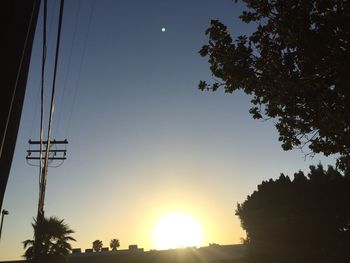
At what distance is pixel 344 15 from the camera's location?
11.7 metres

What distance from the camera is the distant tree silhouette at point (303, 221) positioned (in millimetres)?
40562

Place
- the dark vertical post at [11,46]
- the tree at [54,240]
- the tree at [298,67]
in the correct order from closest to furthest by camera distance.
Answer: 1. the dark vertical post at [11,46]
2. the tree at [298,67]
3. the tree at [54,240]

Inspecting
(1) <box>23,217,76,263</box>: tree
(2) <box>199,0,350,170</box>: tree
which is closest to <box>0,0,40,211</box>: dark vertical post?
(2) <box>199,0,350,170</box>: tree

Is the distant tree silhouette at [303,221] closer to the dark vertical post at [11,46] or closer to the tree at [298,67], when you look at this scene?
the tree at [298,67]

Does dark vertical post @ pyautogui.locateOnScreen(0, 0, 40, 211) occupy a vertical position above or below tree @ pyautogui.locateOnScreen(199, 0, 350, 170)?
below

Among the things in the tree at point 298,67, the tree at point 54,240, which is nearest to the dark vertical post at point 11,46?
the tree at point 298,67

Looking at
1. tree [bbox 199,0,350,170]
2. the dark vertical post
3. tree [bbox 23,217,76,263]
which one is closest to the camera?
the dark vertical post

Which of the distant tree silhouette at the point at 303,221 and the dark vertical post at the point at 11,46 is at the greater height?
the distant tree silhouette at the point at 303,221

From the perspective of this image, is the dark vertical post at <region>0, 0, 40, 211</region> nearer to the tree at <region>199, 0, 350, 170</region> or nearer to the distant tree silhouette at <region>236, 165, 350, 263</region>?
the tree at <region>199, 0, 350, 170</region>

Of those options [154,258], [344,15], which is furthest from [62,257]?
[344,15]

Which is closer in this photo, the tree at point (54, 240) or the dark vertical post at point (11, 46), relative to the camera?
the dark vertical post at point (11, 46)

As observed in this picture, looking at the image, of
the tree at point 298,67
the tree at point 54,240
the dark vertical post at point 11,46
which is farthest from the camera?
the tree at point 54,240

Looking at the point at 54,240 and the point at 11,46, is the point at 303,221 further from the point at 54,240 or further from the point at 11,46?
the point at 11,46

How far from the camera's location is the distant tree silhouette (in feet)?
133
